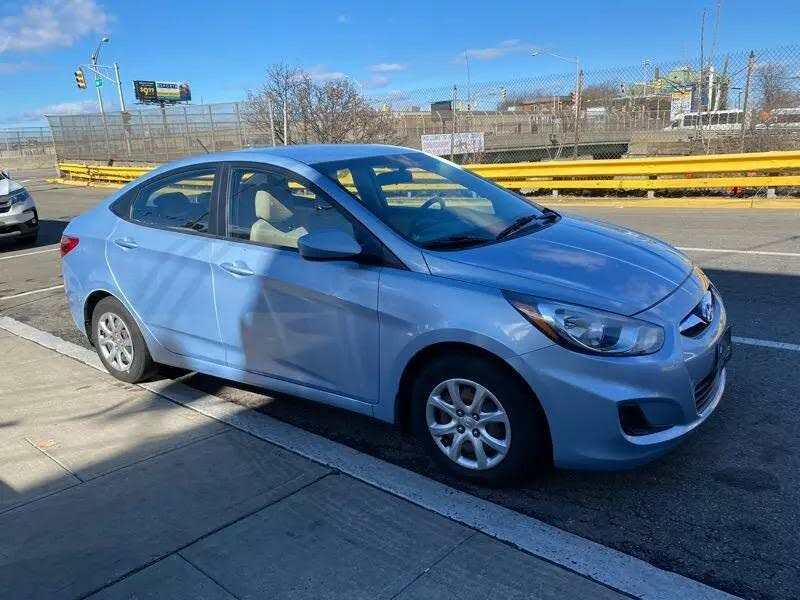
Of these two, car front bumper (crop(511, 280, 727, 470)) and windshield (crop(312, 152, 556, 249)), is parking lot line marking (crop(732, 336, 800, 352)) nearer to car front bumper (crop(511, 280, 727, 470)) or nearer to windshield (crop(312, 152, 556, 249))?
windshield (crop(312, 152, 556, 249))

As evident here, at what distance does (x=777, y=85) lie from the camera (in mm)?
13531

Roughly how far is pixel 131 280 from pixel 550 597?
341 cm

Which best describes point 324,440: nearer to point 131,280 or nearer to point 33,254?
point 131,280

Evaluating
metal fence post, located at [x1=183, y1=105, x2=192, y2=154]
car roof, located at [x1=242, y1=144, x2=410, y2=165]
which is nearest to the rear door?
car roof, located at [x1=242, y1=144, x2=410, y2=165]

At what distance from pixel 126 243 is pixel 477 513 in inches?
120

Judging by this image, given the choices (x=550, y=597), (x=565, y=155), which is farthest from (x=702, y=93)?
(x=550, y=597)

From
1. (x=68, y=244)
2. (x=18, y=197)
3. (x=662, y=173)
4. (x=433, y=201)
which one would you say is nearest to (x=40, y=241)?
(x=18, y=197)

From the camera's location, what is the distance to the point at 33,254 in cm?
1093

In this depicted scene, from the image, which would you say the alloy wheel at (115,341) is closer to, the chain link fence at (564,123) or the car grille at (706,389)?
the car grille at (706,389)

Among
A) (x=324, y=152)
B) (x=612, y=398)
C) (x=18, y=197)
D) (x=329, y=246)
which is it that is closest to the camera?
(x=612, y=398)

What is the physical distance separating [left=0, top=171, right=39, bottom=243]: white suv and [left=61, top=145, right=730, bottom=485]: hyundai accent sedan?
8140 mm

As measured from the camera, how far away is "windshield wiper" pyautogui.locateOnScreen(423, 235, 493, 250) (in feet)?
10.8

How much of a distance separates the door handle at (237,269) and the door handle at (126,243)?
3.14 ft

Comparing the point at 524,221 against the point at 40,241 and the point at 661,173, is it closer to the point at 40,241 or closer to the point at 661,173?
the point at 661,173
